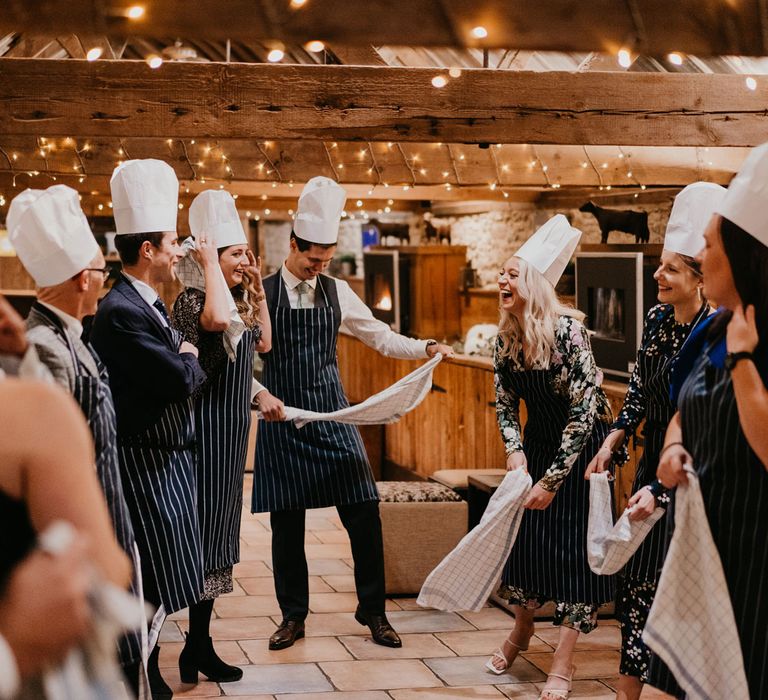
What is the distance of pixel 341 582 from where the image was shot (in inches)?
210

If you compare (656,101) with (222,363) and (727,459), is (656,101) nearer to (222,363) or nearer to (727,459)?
(222,363)

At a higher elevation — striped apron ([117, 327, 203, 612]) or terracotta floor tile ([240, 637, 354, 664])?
striped apron ([117, 327, 203, 612])

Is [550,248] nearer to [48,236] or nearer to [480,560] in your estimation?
[480,560]

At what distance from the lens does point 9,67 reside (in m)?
4.63

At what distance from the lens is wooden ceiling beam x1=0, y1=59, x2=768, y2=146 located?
15.2 ft

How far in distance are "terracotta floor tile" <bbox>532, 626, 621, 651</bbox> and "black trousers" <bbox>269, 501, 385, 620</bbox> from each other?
705 millimetres

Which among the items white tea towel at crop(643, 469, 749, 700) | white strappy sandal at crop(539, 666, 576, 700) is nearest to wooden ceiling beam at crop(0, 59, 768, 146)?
white strappy sandal at crop(539, 666, 576, 700)

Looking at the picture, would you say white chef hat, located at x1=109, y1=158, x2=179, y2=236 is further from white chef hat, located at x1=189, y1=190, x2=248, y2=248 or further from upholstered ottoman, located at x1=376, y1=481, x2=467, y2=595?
upholstered ottoman, located at x1=376, y1=481, x2=467, y2=595

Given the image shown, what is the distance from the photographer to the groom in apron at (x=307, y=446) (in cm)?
442

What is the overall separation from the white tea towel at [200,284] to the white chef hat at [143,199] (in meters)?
0.34

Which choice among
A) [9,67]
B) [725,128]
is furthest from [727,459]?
[9,67]

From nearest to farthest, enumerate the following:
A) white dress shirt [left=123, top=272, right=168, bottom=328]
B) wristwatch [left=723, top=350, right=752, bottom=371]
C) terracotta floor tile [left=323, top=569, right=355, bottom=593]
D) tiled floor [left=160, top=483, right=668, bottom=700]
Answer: wristwatch [left=723, top=350, right=752, bottom=371] < white dress shirt [left=123, top=272, right=168, bottom=328] < tiled floor [left=160, top=483, right=668, bottom=700] < terracotta floor tile [left=323, top=569, right=355, bottom=593]

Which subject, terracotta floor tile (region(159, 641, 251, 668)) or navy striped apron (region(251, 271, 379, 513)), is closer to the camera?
terracotta floor tile (region(159, 641, 251, 668))

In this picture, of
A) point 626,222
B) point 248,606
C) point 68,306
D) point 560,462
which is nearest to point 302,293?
point 560,462
